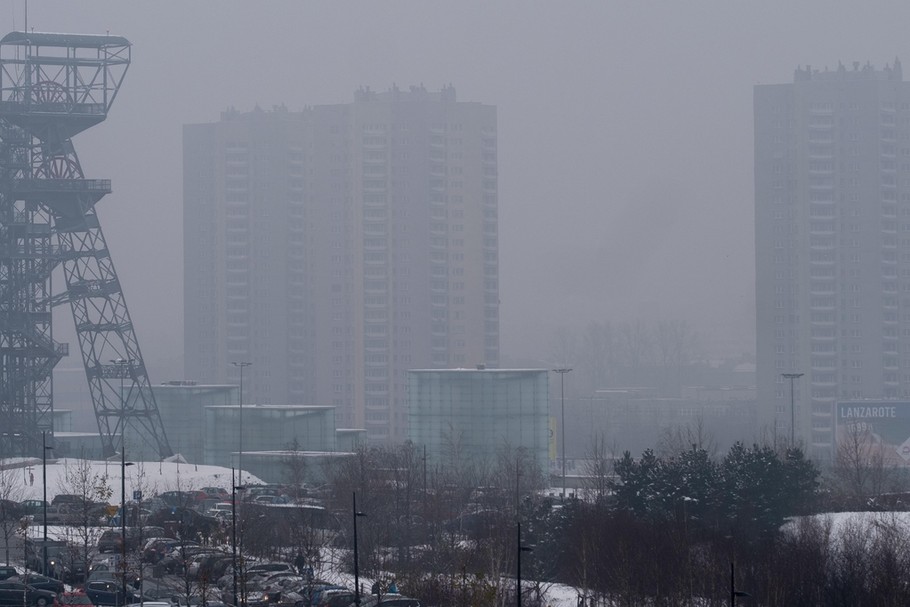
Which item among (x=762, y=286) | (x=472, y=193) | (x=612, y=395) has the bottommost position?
(x=612, y=395)

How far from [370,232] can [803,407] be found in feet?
59.0

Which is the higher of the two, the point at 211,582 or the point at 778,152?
the point at 778,152

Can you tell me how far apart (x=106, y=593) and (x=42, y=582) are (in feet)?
3.37

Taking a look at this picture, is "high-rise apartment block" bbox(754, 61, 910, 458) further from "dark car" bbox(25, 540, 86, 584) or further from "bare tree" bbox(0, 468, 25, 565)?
"dark car" bbox(25, 540, 86, 584)

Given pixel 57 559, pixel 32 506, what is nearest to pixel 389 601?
pixel 57 559

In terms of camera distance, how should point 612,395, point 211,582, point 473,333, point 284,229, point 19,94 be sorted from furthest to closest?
point 612,395 → point 284,229 → point 473,333 → point 19,94 → point 211,582

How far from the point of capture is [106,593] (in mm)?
17047

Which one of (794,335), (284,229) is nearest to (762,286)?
(794,335)

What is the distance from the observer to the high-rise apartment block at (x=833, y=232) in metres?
47.8

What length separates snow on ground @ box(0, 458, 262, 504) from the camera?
27.0m

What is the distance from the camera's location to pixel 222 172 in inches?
2265

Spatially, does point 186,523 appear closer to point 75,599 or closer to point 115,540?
point 115,540

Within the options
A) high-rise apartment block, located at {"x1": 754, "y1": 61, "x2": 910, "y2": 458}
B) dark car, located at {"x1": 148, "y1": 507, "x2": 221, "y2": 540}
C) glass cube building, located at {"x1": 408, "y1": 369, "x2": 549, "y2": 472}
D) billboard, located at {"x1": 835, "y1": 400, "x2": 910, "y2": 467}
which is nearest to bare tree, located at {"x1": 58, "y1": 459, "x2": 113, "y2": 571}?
dark car, located at {"x1": 148, "y1": 507, "x2": 221, "y2": 540}

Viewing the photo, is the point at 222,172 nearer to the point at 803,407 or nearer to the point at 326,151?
the point at 326,151
